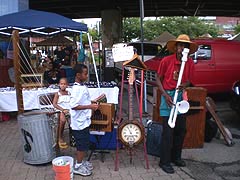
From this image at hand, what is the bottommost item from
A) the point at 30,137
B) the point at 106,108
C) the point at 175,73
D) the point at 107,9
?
the point at 30,137

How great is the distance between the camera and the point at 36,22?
863 centimetres

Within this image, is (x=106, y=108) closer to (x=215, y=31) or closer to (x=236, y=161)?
(x=236, y=161)

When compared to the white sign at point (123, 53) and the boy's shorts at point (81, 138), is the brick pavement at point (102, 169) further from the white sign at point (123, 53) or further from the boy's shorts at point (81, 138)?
the white sign at point (123, 53)

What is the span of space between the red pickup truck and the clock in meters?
5.54

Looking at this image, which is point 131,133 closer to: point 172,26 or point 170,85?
point 170,85

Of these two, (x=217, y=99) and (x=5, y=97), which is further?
(x=217, y=99)

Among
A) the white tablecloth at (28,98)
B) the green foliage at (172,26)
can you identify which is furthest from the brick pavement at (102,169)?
the green foliage at (172,26)

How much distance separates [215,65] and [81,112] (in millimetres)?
6718

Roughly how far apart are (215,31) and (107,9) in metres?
38.5

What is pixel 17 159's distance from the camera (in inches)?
218

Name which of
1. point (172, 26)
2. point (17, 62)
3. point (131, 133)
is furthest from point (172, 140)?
point (172, 26)

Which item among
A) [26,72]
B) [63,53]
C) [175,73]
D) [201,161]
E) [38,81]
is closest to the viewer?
[175,73]

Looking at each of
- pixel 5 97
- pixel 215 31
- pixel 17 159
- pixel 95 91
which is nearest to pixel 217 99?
pixel 95 91

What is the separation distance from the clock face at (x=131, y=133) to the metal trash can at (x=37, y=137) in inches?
43.1
